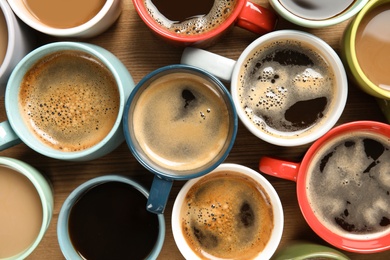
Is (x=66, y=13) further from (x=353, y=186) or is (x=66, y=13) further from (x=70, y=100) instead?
(x=353, y=186)

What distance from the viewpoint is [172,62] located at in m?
1.36

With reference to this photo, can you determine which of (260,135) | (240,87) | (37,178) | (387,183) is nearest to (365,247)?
(387,183)

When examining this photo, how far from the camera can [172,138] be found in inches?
49.3

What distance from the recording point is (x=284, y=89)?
129cm

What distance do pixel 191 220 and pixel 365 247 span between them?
43 centimetres

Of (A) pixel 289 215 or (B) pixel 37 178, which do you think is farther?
(A) pixel 289 215

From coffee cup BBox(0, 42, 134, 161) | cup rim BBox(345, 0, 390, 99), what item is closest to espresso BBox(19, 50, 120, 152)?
coffee cup BBox(0, 42, 134, 161)

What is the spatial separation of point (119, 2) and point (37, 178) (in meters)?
0.47

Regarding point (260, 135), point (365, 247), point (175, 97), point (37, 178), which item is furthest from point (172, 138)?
point (365, 247)

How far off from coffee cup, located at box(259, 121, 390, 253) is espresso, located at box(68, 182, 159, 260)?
41cm

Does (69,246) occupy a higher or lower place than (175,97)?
lower

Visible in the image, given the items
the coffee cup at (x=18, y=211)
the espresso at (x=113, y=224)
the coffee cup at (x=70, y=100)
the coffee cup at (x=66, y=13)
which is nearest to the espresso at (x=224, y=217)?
the espresso at (x=113, y=224)

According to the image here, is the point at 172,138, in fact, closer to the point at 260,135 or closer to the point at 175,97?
the point at 175,97

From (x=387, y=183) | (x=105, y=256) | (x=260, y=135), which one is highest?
(x=260, y=135)
